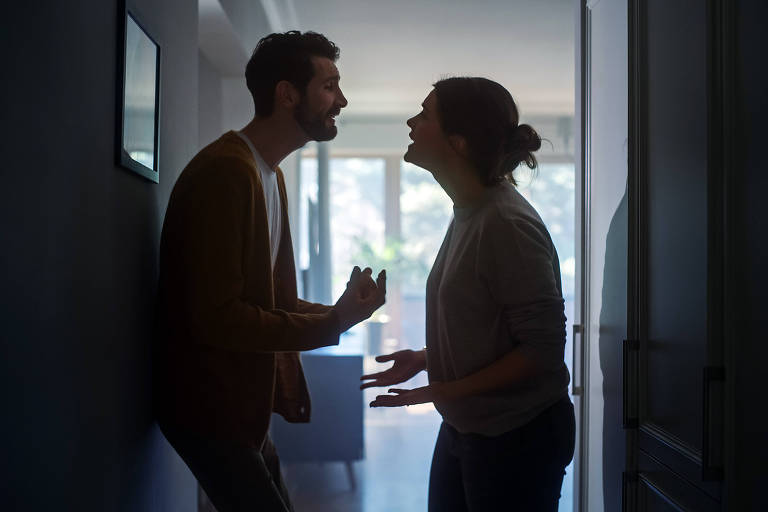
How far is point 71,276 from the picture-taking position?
3.49 feet

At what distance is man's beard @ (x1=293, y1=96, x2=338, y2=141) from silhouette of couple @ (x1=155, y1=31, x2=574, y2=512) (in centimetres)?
16

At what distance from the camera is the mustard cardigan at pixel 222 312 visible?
1.30 metres

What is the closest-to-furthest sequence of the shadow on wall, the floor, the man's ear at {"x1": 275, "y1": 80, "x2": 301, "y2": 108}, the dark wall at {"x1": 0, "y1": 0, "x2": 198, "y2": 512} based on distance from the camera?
the dark wall at {"x1": 0, "y1": 0, "x2": 198, "y2": 512} < the man's ear at {"x1": 275, "y1": 80, "x2": 301, "y2": 108} < the shadow on wall < the floor

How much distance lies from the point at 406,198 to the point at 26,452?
719 cm

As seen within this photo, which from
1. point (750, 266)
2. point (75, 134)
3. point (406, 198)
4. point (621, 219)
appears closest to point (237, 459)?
point (75, 134)

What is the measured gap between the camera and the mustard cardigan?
1300mm

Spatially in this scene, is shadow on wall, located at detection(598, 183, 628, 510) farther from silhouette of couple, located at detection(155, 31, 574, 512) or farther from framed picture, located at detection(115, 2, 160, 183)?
framed picture, located at detection(115, 2, 160, 183)

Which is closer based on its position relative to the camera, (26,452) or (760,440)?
(26,452)

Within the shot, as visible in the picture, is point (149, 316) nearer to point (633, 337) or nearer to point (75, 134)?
point (75, 134)

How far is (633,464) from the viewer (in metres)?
1.57

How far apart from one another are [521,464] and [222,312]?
65 centimetres

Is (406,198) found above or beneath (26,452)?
above

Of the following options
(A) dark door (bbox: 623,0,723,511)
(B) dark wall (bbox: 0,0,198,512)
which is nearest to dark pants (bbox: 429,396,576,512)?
(A) dark door (bbox: 623,0,723,511)

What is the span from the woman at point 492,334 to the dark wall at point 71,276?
1.78 ft
